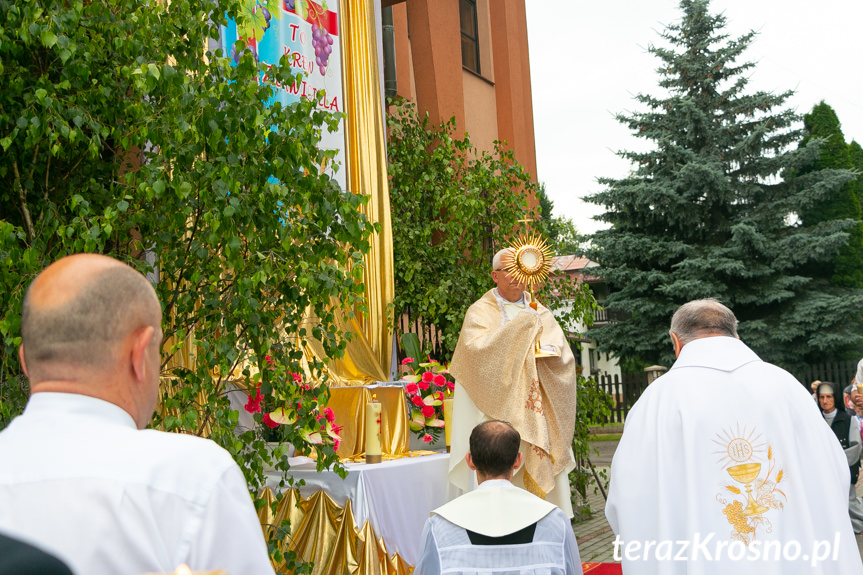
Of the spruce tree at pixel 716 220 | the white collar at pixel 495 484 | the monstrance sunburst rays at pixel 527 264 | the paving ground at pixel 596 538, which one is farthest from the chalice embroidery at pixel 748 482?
the spruce tree at pixel 716 220

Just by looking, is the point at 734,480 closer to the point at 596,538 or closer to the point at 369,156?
the point at 596,538

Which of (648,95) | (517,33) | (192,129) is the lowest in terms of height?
(192,129)

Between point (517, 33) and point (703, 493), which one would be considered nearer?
point (703, 493)

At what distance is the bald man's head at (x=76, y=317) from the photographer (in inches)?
48.4

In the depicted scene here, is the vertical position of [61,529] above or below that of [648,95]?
below

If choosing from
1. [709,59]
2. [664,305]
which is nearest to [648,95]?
[709,59]

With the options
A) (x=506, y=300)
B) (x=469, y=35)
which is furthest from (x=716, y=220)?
(x=506, y=300)

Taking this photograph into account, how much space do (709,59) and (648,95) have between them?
1501 millimetres

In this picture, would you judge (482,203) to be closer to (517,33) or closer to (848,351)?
(517,33)

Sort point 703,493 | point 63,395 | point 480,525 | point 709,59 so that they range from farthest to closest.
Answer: point 709,59 < point 703,493 < point 480,525 < point 63,395

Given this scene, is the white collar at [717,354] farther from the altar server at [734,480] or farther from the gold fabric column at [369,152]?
the gold fabric column at [369,152]

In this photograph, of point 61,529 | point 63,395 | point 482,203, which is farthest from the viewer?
point 482,203

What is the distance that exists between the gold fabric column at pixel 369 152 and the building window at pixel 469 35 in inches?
144

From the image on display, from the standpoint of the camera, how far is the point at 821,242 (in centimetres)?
1670
